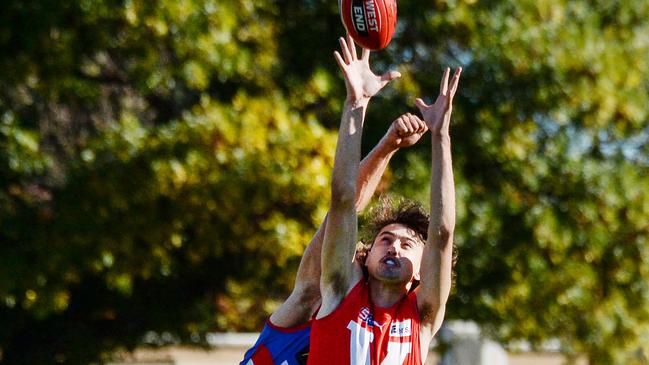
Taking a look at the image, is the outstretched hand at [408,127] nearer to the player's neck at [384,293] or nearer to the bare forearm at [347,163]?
the bare forearm at [347,163]

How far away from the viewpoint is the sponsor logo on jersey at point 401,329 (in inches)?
204

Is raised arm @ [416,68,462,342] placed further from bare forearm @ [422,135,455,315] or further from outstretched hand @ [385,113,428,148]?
outstretched hand @ [385,113,428,148]

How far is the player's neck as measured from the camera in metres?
5.27

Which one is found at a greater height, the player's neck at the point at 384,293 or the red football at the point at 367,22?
the red football at the point at 367,22

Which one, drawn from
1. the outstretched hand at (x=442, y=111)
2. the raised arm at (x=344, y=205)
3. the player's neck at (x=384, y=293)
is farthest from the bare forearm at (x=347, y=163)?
the player's neck at (x=384, y=293)

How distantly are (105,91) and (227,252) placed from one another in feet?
6.81

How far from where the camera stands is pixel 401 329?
205 inches

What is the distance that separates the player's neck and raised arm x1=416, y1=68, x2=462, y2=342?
0.10m

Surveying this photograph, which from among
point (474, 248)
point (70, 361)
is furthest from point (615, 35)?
point (70, 361)

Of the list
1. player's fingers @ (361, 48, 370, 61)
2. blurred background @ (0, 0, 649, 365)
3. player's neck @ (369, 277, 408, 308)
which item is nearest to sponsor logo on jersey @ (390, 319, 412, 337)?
player's neck @ (369, 277, 408, 308)

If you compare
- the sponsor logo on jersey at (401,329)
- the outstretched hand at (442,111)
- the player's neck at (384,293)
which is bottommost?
the sponsor logo on jersey at (401,329)

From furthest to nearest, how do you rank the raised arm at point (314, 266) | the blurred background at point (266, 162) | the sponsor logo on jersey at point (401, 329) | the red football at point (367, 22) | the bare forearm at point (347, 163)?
the blurred background at point (266, 162) < the red football at point (367, 22) < the raised arm at point (314, 266) < the sponsor logo on jersey at point (401, 329) < the bare forearm at point (347, 163)

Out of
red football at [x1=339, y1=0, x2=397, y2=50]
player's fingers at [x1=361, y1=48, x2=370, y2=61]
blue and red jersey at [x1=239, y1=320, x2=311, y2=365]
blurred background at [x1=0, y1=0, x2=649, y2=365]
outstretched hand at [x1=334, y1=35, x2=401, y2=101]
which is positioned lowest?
blue and red jersey at [x1=239, y1=320, x2=311, y2=365]

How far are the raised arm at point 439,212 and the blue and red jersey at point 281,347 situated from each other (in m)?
0.88
